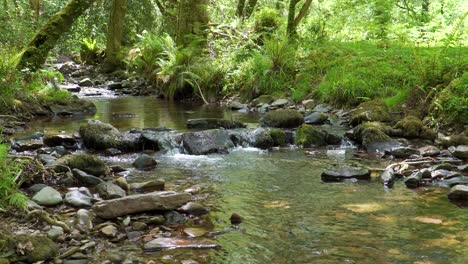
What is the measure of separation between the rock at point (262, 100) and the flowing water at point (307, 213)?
4.99 meters

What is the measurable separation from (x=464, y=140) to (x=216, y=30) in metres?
9.37

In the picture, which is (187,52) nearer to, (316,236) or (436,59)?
(436,59)

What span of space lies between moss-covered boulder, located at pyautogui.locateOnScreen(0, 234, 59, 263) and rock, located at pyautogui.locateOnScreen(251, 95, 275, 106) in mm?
9078

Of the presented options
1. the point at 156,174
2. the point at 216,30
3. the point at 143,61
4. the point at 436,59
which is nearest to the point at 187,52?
the point at 216,30

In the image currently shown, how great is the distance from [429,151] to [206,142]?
10.2 ft

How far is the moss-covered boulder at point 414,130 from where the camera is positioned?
7914 millimetres

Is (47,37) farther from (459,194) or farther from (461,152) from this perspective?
(459,194)

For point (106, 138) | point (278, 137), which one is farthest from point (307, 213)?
point (106, 138)

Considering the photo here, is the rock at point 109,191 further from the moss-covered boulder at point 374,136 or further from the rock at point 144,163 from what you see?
the moss-covered boulder at point 374,136

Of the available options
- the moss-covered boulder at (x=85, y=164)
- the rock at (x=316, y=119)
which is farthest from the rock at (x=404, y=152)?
the moss-covered boulder at (x=85, y=164)

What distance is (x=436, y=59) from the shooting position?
921 cm

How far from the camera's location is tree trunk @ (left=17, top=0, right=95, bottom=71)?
1090cm

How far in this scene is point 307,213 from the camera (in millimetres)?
4520

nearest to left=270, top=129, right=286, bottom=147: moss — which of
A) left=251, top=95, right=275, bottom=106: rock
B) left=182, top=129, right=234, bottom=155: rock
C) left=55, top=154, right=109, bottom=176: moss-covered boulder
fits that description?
left=182, top=129, right=234, bottom=155: rock
